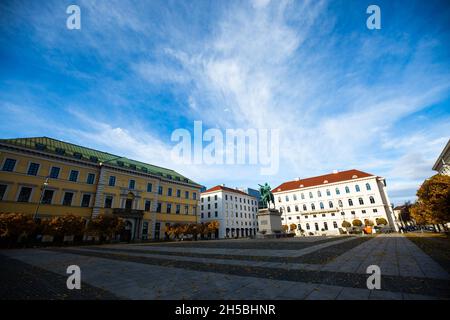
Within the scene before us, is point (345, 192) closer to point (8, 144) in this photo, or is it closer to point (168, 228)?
point (168, 228)

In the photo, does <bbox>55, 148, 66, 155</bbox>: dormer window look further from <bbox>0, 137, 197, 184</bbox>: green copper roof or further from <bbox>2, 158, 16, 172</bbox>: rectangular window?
<bbox>2, 158, 16, 172</bbox>: rectangular window

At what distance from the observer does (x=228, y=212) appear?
208 ft

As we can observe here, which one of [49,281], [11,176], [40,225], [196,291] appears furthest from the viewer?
[11,176]

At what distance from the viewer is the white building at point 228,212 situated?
6150 cm

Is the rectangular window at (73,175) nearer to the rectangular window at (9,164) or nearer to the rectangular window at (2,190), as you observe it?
the rectangular window at (9,164)

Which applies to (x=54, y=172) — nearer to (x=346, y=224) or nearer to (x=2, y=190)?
(x=2, y=190)

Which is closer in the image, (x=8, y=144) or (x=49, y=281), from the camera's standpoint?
(x=49, y=281)

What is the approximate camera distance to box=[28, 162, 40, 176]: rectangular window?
28688mm

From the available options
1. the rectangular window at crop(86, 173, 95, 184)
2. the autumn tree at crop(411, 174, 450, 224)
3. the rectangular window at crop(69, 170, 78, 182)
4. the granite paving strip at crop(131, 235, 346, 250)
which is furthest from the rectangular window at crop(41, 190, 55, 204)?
the autumn tree at crop(411, 174, 450, 224)

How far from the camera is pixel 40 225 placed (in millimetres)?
24250
